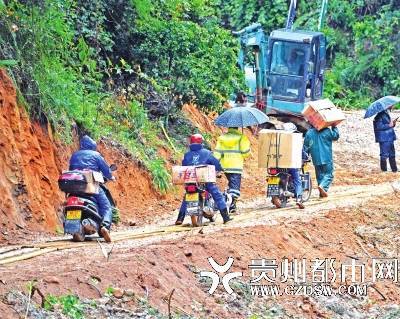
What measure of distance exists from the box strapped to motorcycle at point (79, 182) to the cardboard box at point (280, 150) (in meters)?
4.67

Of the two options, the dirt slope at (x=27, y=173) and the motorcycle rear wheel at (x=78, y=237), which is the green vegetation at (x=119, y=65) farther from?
the motorcycle rear wheel at (x=78, y=237)

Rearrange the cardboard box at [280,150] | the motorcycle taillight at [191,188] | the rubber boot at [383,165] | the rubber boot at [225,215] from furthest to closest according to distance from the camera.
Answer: the rubber boot at [383,165] → the cardboard box at [280,150] → the rubber boot at [225,215] → the motorcycle taillight at [191,188]

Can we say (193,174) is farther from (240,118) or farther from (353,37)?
(353,37)

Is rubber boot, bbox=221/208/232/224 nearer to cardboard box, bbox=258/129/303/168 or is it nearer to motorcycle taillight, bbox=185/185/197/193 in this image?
motorcycle taillight, bbox=185/185/197/193

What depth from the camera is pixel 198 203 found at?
17.2 metres

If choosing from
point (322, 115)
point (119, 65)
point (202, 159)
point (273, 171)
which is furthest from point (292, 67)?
point (202, 159)

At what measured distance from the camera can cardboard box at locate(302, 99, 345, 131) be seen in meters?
20.5

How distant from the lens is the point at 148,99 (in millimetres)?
25266

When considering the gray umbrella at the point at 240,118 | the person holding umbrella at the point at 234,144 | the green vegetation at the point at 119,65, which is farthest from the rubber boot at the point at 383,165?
the person holding umbrella at the point at 234,144

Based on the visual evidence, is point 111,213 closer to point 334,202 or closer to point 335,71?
point 334,202

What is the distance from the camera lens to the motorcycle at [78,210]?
15.3 m

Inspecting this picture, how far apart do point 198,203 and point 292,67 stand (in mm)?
16189

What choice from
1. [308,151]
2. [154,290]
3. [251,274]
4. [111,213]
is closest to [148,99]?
[308,151]

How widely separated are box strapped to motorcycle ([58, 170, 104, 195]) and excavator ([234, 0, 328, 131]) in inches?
676
